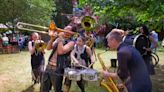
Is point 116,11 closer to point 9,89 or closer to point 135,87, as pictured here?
point 9,89

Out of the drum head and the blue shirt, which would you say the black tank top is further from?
the blue shirt

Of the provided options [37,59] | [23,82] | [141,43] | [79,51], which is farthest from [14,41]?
[79,51]

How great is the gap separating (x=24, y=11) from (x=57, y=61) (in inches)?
818

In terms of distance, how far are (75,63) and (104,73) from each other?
2894 millimetres

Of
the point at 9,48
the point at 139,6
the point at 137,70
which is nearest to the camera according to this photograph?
the point at 137,70

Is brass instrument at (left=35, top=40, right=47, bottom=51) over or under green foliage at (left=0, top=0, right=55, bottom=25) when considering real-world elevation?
under

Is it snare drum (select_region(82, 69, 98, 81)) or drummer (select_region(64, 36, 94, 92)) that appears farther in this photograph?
drummer (select_region(64, 36, 94, 92))

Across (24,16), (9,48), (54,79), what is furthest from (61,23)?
(54,79)

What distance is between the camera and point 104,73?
5.44 m

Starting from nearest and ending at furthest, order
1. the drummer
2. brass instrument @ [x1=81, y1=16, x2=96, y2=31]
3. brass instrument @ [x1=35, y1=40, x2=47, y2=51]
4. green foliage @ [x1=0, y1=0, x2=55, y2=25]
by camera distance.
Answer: the drummer
brass instrument @ [x1=81, y1=16, x2=96, y2=31]
brass instrument @ [x1=35, y1=40, x2=47, y2=51]
green foliage @ [x1=0, y1=0, x2=55, y2=25]

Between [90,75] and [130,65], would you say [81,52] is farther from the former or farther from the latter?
[130,65]

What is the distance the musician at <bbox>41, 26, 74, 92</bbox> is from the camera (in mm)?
7281

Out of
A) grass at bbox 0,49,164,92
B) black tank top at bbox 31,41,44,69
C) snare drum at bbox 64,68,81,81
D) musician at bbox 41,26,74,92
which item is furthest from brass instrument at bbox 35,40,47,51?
snare drum at bbox 64,68,81,81

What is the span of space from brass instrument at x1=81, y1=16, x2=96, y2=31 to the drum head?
1.72m
